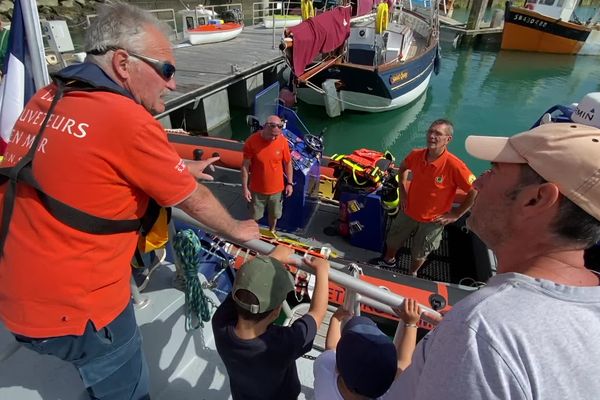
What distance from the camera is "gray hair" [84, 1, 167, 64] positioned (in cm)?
→ 124

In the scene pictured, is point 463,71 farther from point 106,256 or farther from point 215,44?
point 106,256

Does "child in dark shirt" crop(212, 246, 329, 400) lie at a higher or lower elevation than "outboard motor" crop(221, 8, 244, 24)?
higher

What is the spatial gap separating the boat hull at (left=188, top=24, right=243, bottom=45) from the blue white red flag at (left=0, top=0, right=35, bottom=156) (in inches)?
498

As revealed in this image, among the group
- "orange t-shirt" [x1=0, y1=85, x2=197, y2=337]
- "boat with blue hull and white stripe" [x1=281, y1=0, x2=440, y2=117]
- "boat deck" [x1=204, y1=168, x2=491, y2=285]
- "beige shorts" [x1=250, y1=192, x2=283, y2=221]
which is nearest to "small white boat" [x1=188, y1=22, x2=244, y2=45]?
"boat with blue hull and white stripe" [x1=281, y1=0, x2=440, y2=117]

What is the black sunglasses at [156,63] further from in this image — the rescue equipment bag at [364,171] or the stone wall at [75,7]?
the stone wall at [75,7]

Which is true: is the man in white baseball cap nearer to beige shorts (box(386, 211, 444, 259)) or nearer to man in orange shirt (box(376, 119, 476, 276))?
man in orange shirt (box(376, 119, 476, 276))

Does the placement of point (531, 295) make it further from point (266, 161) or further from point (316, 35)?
point (316, 35)

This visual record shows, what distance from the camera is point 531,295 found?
76 cm

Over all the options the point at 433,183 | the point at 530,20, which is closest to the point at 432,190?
the point at 433,183

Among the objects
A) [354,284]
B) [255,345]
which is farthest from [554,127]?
[255,345]

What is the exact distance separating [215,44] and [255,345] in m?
15.0

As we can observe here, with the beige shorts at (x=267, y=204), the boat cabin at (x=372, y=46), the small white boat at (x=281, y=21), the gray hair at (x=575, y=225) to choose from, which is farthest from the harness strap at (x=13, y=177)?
the small white boat at (x=281, y=21)

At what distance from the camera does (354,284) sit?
1467 mm

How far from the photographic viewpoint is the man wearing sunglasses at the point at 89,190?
3.51ft
